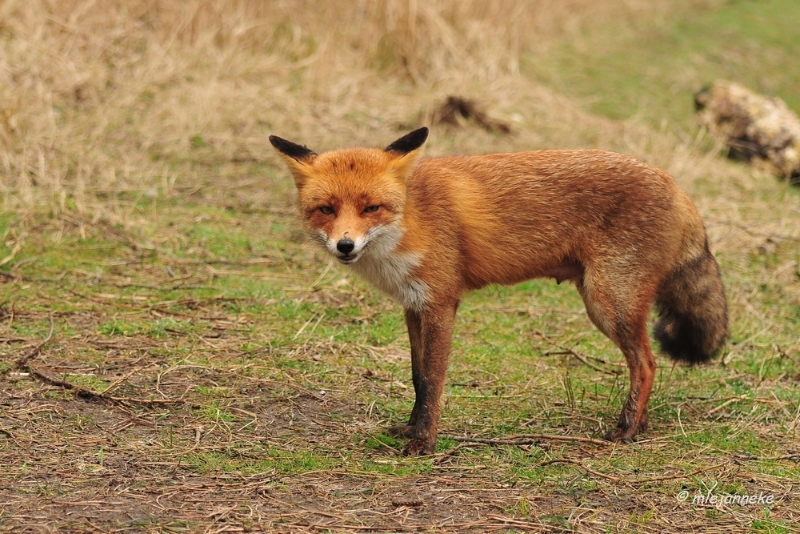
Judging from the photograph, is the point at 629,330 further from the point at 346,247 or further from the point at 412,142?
the point at 346,247

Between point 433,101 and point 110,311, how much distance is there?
21.6ft

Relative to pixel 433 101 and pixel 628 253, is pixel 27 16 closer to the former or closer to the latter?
pixel 433 101

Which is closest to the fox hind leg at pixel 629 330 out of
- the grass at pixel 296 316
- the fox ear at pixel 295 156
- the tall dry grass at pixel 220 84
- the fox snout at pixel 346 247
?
the grass at pixel 296 316

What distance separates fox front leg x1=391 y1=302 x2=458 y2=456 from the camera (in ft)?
17.3

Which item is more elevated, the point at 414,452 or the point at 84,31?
the point at 84,31

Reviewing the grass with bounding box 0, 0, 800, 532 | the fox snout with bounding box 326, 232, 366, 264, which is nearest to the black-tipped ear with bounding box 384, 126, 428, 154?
the fox snout with bounding box 326, 232, 366, 264

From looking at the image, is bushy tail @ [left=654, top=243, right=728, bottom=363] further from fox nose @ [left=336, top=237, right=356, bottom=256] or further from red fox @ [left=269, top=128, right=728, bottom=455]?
fox nose @ [left=336, top=237, right=356, bottom=256]

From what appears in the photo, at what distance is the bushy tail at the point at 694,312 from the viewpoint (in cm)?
586

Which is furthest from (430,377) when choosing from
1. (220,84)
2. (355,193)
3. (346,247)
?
(220,84)

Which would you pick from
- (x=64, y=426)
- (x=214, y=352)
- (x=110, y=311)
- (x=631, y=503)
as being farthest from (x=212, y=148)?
(x=631, y=503)

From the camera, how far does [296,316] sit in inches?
292

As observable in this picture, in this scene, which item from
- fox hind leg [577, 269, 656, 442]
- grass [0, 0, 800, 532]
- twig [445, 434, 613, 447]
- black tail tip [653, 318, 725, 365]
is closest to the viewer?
grass [0, 0, 800, 532]

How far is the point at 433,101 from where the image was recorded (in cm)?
1259

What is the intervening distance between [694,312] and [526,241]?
3.85 ft
